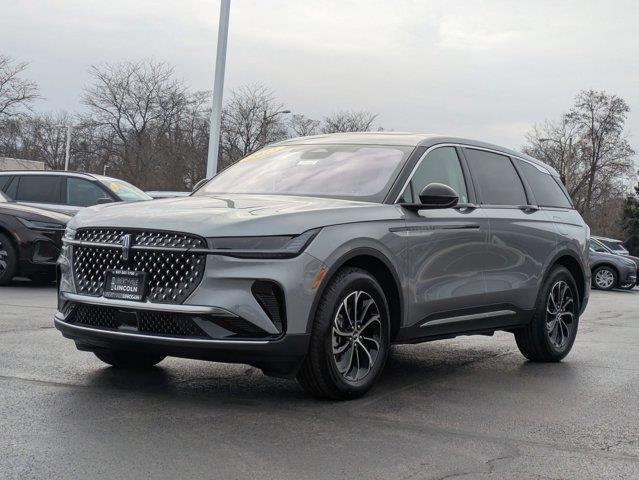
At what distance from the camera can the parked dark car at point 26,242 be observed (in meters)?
12.8

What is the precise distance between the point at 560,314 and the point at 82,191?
29.8 ft

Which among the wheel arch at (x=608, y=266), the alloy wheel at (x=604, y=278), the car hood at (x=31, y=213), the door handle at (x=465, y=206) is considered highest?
the door handle at (x=465, y=206)

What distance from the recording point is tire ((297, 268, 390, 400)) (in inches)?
205

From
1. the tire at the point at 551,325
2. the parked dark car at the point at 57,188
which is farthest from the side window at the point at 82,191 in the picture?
the tire at the point at 551,325

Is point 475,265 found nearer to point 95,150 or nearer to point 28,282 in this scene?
point 28,282

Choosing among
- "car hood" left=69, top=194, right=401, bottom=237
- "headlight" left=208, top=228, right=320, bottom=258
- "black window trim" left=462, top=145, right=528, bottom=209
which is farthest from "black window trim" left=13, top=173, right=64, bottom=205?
"headlight" left=208, top=228, right=320, bottom=258

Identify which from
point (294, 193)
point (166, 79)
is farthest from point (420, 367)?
point (166, 79)

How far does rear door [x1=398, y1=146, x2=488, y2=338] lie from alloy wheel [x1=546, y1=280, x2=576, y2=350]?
1311mm

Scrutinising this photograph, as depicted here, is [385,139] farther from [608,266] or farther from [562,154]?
[562,154]

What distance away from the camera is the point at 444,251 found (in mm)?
6285

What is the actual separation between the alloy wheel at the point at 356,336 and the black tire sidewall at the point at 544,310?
237 cm

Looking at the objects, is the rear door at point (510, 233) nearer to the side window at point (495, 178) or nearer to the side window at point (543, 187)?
the side window at point (495, 178)

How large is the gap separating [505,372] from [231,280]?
3.04 m

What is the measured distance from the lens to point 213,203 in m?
5.68
